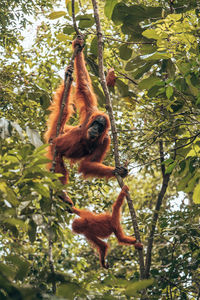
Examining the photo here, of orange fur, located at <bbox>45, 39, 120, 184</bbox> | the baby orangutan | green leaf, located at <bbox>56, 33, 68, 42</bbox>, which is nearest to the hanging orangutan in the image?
orange fur, located at <bbox>45, 39, 120, 184</bbox>

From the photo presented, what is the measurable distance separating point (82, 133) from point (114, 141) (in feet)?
4.28

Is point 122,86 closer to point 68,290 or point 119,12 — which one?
point 119,12

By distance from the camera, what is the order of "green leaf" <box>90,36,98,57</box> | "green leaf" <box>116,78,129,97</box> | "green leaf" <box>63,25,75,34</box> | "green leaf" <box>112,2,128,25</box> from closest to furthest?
"green leaf" <box>112,2,128,25</box>
"green leaf" <box>63,25,75,34</box>
"green leaf" <box>90,36,98,57</box>
"green leaf" <box>116,78,129,97</box>

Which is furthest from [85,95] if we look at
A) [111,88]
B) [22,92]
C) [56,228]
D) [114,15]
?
[56,228]

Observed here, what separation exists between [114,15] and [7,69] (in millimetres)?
1749

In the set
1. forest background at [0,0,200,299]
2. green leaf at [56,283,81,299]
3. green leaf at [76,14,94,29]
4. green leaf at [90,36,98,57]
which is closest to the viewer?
green leaf at [56,283,81,299]

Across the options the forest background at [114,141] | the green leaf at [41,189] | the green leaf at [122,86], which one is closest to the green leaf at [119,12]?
the forest background at [114,141]

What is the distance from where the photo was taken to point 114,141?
3.64m

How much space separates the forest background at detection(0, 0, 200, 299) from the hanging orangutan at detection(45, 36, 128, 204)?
0.17m

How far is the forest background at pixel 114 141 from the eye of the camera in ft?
7.22

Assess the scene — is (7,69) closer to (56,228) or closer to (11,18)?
(11,18)

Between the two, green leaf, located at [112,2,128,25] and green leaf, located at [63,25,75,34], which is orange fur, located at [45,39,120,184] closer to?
green leaf, located at [63,25,75,34]

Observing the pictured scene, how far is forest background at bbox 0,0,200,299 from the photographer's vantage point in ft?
7.22

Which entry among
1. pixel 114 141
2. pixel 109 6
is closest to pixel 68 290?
pixel 114 141
